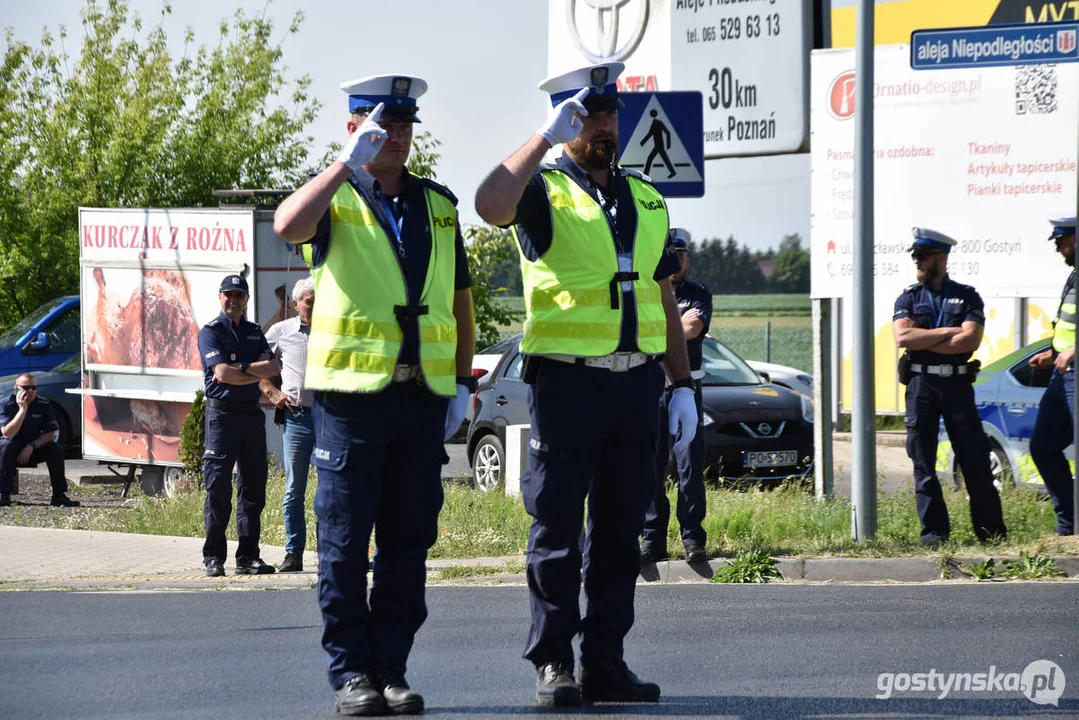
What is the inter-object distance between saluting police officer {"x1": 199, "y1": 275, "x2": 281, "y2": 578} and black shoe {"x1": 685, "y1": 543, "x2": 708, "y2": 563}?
273 centimetres

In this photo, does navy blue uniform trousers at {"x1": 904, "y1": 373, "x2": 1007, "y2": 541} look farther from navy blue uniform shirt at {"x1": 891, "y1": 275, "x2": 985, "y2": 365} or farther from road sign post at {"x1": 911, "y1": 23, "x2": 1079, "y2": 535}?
road sign post at {"x1": 911, "y1": 23, "x2": 1079, "y2": 535}

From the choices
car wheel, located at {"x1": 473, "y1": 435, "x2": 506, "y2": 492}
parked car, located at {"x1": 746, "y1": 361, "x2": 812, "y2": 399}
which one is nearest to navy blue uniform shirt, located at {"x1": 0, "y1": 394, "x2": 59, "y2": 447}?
car wheel, located at {"x1": 473, "y1": 435, "x2": 506, "y2": 492}

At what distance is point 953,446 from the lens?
32.3 feet

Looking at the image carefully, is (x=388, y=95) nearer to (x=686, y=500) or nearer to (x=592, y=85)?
(x=592, y=85)

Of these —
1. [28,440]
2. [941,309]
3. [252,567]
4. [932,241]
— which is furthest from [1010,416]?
[28,440]

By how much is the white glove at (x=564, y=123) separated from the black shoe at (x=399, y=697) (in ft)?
Result: 6.16

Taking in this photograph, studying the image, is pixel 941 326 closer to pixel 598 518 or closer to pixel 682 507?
pixel 682 507

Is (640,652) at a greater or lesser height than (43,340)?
lesser

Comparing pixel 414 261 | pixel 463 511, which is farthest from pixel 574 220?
pixel 463 511

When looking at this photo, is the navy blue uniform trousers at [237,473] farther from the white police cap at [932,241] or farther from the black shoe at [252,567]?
the white police cap at [932,241]

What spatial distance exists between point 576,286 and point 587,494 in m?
0.75

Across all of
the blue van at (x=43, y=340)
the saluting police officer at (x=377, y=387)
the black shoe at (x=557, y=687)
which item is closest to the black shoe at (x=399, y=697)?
the saluting police officer at (x=377, y=387)

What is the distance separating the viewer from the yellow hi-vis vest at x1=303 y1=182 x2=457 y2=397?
5.29 metres

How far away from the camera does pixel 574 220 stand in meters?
5.46
